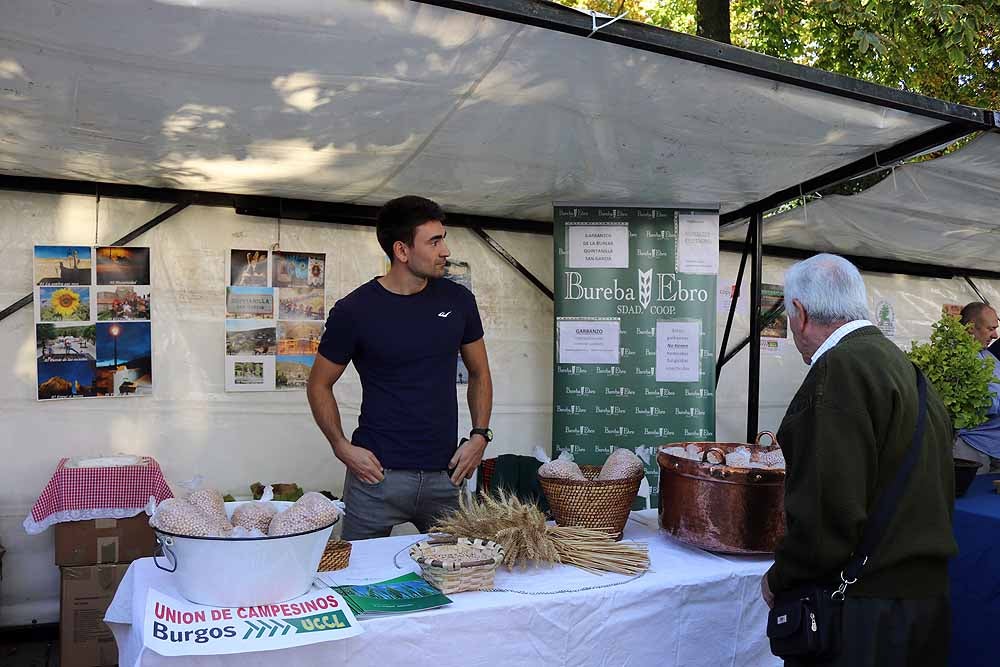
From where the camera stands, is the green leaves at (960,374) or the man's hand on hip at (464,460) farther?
the green leaves at (960,374)

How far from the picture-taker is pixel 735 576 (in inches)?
86.0

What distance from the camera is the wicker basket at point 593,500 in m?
2.32

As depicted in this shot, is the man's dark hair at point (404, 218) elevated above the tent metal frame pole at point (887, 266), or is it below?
below

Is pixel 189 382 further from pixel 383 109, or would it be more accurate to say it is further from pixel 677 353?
pixel 677 353

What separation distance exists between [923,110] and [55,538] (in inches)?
160

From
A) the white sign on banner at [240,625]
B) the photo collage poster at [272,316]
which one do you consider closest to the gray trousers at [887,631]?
the white sign on banner at [240,625]

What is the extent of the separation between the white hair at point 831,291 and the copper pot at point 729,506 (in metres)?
0.52

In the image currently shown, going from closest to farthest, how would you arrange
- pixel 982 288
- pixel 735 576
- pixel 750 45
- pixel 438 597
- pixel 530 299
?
pixel 438 597, pixel 735 576, pixel 530 299, pixel 982 288, pixel 750 45

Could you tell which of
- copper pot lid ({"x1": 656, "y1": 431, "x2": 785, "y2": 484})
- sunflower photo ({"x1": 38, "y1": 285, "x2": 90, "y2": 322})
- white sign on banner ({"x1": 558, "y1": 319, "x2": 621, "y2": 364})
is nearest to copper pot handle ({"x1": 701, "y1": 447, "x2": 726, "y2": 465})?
copper pot lid ({"x1": 656, "y1": 431, "x2": 785, "y2": 484})

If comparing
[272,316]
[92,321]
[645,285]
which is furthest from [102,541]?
[645,285]

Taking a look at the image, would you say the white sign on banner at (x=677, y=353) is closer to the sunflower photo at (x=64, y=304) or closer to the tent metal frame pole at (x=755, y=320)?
the tent metal frame pole at (x=755, y=320)

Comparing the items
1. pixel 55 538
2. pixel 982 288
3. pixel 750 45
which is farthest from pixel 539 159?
pixel 750 45

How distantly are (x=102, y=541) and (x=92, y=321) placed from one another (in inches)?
42.8

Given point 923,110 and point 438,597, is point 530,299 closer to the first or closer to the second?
point 923,110
